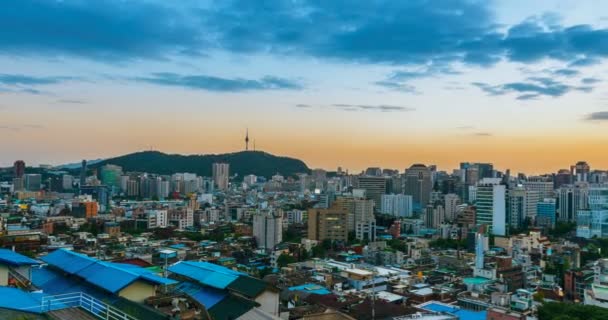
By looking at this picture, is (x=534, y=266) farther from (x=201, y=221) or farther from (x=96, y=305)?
(x=201, y=221)

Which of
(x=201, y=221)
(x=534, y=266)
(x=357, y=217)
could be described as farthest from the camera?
(x=201, y=221)

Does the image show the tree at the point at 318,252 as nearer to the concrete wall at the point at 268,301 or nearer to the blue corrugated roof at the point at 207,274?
the blue corrugated roof at the point at 207,274

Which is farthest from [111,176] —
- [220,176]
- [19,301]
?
[19,301]

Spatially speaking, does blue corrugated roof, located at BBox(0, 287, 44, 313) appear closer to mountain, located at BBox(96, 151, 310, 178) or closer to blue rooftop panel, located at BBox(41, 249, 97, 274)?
blue rooftop panel, located at BBox(41, 249, 97, 274)

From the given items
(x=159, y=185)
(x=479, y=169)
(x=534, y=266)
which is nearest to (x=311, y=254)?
(x=534, y=266)

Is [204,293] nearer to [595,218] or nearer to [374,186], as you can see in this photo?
[595,218]

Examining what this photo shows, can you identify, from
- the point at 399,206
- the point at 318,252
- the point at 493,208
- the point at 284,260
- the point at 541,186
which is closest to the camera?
the point at 284,260
